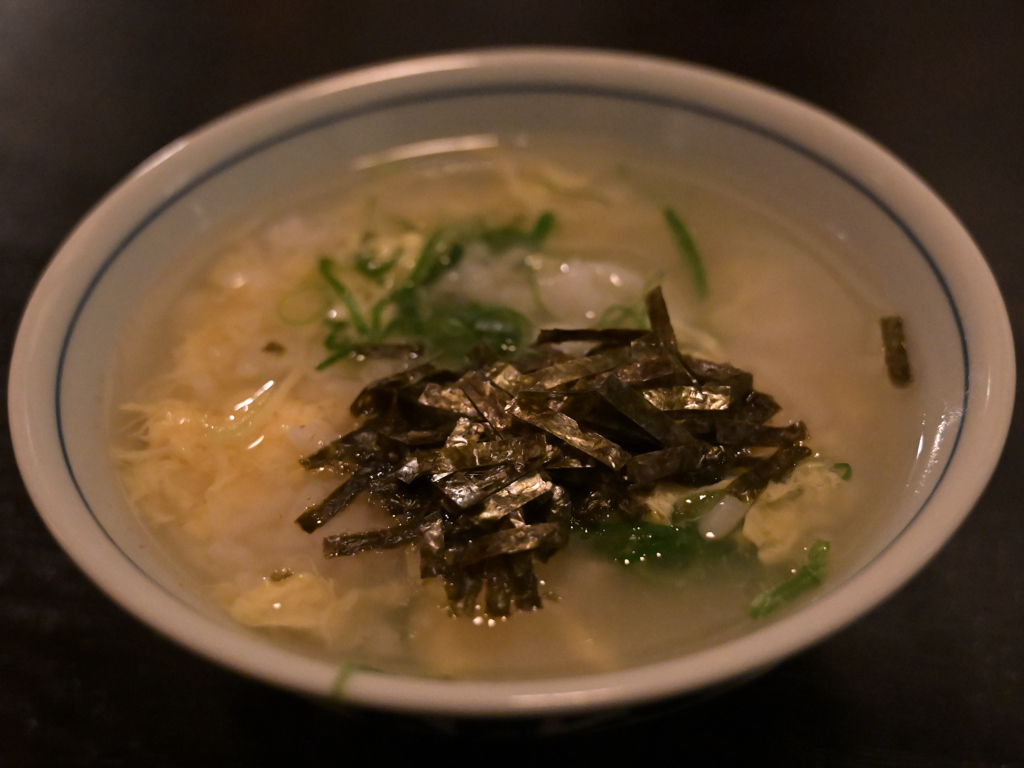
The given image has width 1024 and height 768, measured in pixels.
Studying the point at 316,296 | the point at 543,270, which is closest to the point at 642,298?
the point at 543,270

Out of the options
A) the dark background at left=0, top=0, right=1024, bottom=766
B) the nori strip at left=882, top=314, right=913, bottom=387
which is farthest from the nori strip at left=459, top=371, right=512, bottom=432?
the nori strip at left=882, top=314, right=913, bottom=387

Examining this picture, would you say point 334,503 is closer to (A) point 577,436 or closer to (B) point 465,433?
(B) point 465,433

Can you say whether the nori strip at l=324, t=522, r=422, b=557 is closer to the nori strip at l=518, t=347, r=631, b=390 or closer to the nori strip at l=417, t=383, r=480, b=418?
the nori strip at l=417, t=383, r=480, b=418

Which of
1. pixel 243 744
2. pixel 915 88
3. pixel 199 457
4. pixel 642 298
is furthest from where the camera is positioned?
pixel 915 88

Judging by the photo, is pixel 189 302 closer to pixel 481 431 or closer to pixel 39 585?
pixel 39 585

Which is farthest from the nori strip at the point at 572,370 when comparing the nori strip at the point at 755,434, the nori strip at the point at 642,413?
the nori strip at the point at 755,434

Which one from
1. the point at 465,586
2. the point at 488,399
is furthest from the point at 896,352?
the point at 465,586
